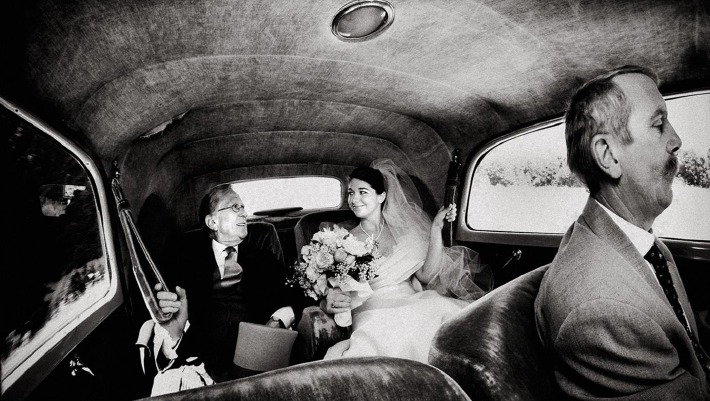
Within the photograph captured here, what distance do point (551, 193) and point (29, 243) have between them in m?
2.61

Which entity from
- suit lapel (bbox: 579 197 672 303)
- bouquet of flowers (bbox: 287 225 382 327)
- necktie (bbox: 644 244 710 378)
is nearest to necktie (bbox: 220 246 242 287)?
bouquet of flowers (bbox: 287 225 382 327)

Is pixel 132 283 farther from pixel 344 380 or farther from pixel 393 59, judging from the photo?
pixel 393 59

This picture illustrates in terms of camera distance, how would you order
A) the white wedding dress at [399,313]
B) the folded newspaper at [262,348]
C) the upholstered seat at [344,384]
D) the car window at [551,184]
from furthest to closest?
1. the white wedding dress at [399,313]
2. the folded newspaper at [262,348]
3. the car window at [551,184]
4. the upholstered seat at [344,384]

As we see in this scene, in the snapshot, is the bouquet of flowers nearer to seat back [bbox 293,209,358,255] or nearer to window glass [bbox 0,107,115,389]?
seat back [bbox 293,209,358,255]

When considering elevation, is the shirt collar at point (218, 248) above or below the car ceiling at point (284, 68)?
below

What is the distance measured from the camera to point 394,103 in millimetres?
2402

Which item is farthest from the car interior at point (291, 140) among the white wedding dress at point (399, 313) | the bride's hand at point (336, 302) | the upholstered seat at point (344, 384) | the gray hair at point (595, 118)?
the gray hair at point (595, 118)

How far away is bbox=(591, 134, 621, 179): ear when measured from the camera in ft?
4.06

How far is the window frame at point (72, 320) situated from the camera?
0.88m

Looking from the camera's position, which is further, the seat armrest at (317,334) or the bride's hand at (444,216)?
the bride's hand at (444,216)

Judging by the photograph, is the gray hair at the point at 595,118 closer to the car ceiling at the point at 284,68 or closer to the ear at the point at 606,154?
the ear at the point at 606,154

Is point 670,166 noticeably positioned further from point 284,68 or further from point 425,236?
point 425,236

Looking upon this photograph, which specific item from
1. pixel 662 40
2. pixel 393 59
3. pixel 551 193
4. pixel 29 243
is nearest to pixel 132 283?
pixel 29 243

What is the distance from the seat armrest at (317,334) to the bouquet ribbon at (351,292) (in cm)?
5
